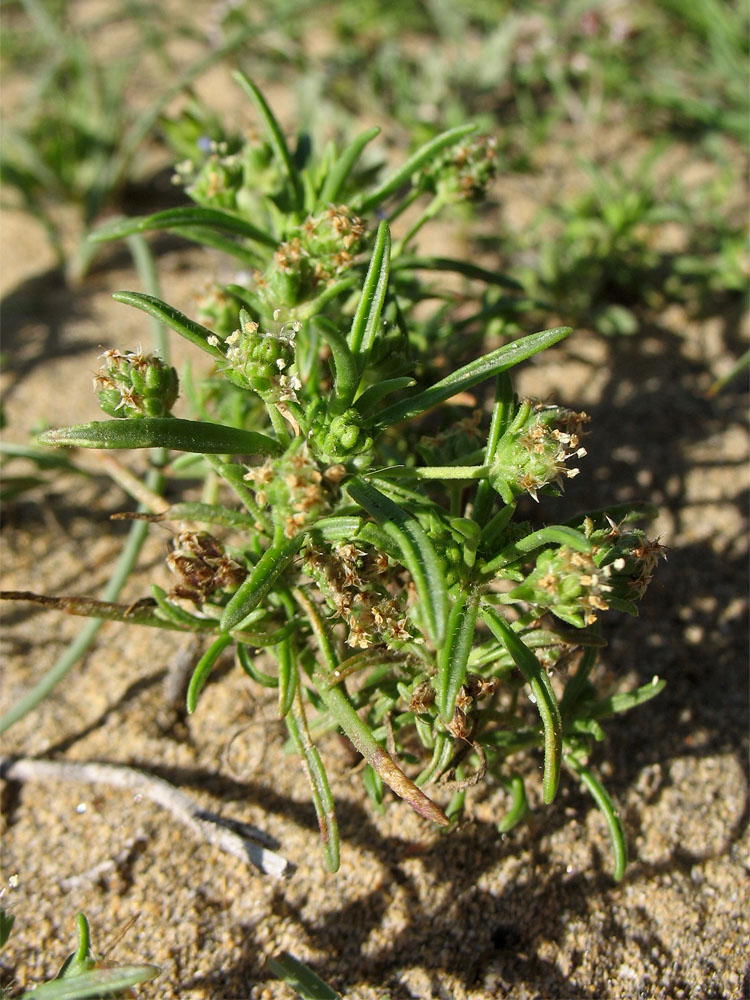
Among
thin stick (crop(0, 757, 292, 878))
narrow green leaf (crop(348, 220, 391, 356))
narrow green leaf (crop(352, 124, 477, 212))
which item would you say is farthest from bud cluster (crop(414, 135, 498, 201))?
thin stick (crop(0, 757, 292, 878))

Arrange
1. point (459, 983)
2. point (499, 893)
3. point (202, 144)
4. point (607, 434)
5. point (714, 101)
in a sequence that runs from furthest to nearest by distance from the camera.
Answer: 1. point (714, 101)
2. point (607, 434)
3. point (202, 144)
4. point (499, 893)
5. point (459, 983)

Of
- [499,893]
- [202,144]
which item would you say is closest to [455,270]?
[202,144]

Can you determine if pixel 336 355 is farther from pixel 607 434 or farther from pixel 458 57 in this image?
pixel 458 57

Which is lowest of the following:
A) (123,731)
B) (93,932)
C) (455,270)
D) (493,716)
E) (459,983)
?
(459,983)

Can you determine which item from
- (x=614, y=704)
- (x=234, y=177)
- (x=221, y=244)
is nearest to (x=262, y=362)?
(x=221, y=244)

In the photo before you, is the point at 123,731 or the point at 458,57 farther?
the point at 458,57
